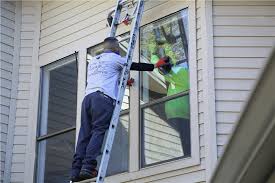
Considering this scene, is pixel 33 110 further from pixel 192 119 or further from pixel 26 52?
pixel 192 119

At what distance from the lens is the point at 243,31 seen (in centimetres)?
727

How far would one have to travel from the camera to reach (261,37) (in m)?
7.23

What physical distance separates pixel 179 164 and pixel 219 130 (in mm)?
525

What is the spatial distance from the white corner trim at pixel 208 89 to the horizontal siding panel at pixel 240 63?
0.31 ft

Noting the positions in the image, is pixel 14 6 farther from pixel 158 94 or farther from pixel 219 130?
pixel 219 130

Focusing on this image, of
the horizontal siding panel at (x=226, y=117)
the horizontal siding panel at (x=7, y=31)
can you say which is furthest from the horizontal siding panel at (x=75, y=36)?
the horizontal siding panel at (x=226, y=117)

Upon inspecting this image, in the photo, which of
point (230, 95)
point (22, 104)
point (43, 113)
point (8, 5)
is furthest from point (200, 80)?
point (8, 5)

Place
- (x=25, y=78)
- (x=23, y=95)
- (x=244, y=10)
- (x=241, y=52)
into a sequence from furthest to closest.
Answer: (x=25, y=78), (x=23, y=95), (x=244, y=10), (x=241, y=52)

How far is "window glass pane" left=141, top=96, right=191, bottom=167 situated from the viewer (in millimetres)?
7004

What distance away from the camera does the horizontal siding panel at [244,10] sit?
737 centimetres

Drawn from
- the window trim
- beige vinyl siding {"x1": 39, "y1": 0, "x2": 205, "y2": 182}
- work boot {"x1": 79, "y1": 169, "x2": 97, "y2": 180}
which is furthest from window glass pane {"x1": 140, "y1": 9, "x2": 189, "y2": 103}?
work boot {"x1": 79, "y1": 169, "x2": 97, "y2": 180}

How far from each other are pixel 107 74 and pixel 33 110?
2.05 metres

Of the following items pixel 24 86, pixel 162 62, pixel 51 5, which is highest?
pixel 51 5

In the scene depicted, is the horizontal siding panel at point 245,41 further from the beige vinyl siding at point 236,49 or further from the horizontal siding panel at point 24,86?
the horizontal siding panel at point 24,86
